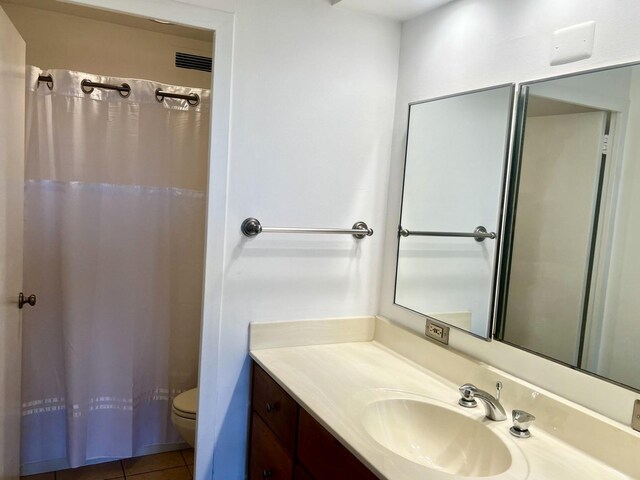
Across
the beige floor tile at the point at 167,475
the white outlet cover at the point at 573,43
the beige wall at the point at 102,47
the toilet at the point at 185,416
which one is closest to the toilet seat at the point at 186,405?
the toilet at the point at 185,416

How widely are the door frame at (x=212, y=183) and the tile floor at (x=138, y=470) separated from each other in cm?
79

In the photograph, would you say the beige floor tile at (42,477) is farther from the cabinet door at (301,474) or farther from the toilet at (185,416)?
the cabinet door at (301,474)

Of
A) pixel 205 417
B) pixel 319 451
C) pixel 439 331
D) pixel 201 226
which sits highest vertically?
pixel 201 226

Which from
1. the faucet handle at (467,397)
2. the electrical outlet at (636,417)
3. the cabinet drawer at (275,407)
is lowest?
the cabinet drawer at (275,407)

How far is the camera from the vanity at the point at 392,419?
118cm

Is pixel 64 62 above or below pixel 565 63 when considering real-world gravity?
above

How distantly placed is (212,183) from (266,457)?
3.16 feet

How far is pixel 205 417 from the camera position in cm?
183

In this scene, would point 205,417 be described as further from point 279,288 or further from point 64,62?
point 64,62

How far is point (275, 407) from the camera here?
166 cm

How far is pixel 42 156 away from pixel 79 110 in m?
0.27

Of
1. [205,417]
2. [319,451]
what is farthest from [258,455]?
[319,451]

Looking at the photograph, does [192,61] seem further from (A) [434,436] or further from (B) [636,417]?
(B) [636,417]

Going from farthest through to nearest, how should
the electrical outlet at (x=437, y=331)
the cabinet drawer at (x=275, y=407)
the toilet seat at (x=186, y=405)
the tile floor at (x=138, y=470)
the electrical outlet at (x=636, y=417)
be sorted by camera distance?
the tile floor at (x=138, y=470)
the toilet seat at (x=186, y=405)
the electrical outlet at (x=437, y=331)
the cabinet drawer at (x=275, y=407)
the electrical outlet at (x=636, y=417)
